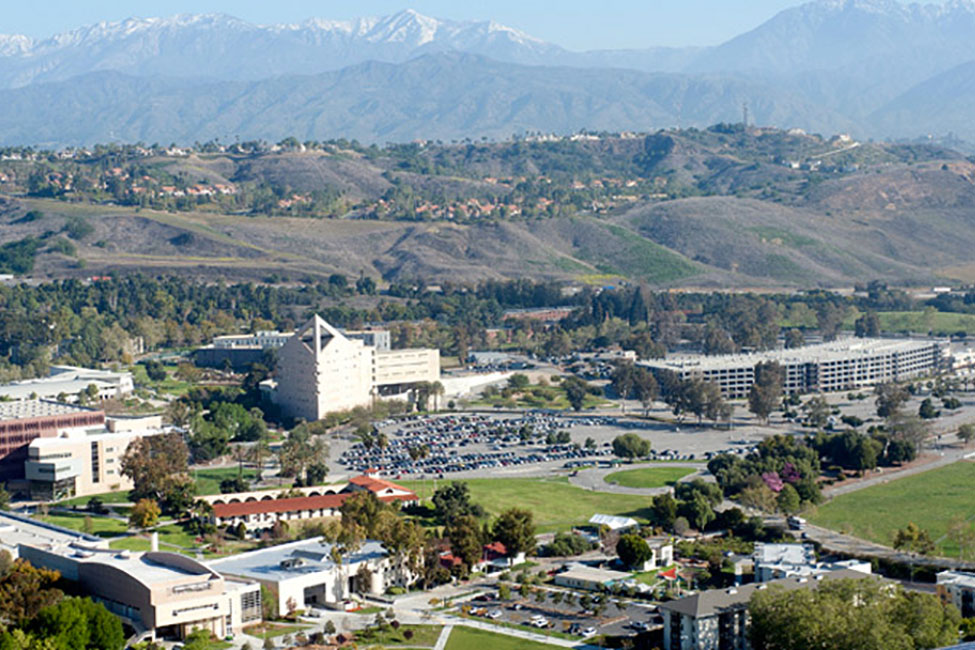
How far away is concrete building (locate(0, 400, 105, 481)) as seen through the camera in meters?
62.8

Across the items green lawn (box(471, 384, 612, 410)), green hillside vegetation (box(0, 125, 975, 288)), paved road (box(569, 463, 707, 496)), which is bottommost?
paved road (box(569, 463, 707, 496))

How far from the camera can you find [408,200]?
565 feet

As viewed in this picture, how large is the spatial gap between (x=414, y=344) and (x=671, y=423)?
28.1 meters

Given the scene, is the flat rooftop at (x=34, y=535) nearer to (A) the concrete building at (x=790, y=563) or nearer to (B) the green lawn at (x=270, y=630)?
(B) the green lawn at (x=270, y=630)

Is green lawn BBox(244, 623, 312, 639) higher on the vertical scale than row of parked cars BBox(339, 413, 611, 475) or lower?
lower

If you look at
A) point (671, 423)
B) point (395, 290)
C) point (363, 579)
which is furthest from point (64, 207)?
point (363, 579)

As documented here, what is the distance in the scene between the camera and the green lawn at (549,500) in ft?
190

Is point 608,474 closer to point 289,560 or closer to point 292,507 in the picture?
point 292,507

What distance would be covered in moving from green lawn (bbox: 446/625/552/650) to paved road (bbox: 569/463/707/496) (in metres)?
19.6

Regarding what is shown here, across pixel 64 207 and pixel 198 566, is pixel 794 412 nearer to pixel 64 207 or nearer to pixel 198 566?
pixel 198 566

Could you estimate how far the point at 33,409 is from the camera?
66750 millimetres

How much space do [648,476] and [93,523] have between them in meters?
22.3

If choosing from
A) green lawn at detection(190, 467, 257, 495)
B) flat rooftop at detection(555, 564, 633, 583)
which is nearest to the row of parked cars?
green lawn at detection(190, 467, 257, 495)

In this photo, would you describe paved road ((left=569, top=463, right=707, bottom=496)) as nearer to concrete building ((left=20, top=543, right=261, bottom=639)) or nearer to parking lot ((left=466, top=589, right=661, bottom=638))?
parking lot ((left=466, top=589, right=661, bottom=638))
